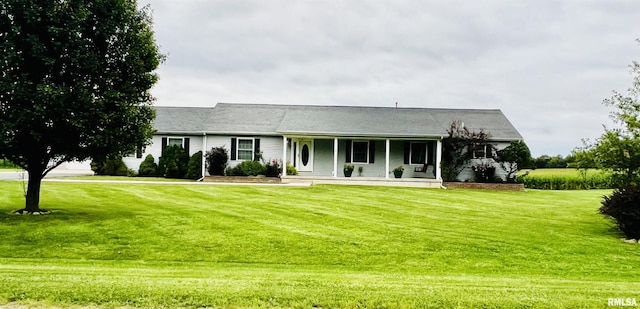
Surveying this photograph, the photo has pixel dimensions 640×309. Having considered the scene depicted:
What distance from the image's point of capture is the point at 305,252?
11.0 metres

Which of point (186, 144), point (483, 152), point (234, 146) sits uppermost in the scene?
point (186, 144)

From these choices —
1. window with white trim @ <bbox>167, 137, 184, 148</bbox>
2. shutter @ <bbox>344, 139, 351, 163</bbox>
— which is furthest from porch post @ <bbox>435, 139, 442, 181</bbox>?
window with white trim @ <bbox>167, 137, 184, 148</bbox>

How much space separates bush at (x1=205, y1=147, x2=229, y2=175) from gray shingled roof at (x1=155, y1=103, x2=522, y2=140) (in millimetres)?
1150

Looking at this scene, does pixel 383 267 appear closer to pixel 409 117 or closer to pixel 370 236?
pixel 370 236

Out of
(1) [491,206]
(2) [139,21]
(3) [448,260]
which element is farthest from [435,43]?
(3) [448,260]

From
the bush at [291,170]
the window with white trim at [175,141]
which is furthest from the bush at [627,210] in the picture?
the window with white trim at [175,141]

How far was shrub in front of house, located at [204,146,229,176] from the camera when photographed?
29.4 metres

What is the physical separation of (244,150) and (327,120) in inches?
208

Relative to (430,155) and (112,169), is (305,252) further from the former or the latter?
(112,169)

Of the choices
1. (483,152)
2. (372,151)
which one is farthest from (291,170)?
(483,152)

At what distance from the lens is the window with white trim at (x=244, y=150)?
30062 millimetres

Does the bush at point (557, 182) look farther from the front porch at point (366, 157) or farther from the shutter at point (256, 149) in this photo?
the shutter at point (256, 149)

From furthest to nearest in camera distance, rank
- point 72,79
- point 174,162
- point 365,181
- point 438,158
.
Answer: point 174,162
point 438,158
point 365,181
point 72,79

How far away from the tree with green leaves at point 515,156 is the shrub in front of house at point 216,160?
607 inches
